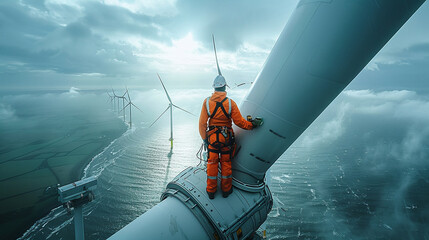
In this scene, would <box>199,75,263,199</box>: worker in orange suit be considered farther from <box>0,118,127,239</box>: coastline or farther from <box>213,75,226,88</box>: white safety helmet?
<box>0,118,127,239</box>: coastline

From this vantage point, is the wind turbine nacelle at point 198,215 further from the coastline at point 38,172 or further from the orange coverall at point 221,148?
the coastline at point 38,172

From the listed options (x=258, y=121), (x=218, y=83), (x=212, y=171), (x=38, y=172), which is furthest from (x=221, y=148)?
(x=38, y=172)

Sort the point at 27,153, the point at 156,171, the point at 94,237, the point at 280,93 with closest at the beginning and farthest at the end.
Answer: the point at 280,93 → the point at 94,237 → the point at 156,171 → the point at 27,153

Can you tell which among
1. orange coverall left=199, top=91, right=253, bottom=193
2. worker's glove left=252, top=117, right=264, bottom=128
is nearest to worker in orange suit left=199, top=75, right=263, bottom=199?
orange coverall left=199, top=91, right=253, bottom=193

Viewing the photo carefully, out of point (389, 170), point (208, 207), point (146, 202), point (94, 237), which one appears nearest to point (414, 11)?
point (208, 207)

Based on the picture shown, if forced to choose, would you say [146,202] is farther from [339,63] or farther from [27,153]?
[27,153]

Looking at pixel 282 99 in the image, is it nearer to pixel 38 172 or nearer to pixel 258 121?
pixel 258 121
